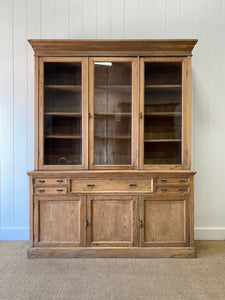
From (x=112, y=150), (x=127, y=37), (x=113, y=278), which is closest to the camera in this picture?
(x=113, y=278)

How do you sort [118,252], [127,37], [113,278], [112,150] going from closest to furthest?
1. [113,278]
2. [118,252]
3. [112,150]
4. [127,37]

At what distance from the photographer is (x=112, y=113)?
8.18 ft

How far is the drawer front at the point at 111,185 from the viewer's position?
236 centimetres

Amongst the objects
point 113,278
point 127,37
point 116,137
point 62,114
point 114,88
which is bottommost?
point 113,278

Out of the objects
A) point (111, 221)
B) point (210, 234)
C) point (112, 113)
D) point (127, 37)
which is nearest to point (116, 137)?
point (112, 113)

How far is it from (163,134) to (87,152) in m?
0.81

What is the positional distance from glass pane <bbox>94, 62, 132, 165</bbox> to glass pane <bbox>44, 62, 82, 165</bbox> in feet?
Result: 0.61

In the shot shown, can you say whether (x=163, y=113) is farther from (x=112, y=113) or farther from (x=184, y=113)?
(x=112, y=113)

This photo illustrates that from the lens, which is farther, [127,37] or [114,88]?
[127,37]

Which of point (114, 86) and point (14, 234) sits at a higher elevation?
point (114, 86)

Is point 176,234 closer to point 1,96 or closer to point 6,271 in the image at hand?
point 6,271

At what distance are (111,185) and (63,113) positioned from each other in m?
0.89

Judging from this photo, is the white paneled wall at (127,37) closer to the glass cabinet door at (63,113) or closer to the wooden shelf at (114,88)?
the glass cabinet door at (63,113)

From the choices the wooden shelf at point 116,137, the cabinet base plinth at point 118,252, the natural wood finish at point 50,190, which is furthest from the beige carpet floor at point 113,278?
the wooden shelf at point 116,137
